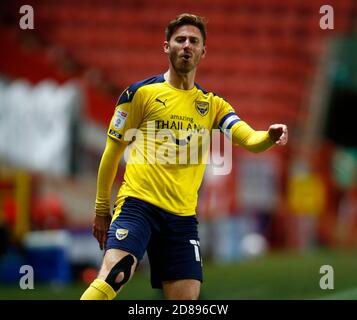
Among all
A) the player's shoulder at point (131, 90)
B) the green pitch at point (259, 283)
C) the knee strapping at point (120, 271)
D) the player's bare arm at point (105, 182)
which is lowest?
the green pitch at point (259, 283)

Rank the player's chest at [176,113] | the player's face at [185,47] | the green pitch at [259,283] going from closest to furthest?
1. the player's face at [185,47]
2. the player's chest at [176,113]
3. the green pitch at [259,283]

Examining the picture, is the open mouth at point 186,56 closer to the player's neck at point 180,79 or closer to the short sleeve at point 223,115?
the player's neck at point 180,79

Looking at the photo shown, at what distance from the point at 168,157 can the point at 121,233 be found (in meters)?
0.58

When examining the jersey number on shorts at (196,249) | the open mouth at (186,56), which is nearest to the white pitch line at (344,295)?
the jersey number on shorts at (196,249)

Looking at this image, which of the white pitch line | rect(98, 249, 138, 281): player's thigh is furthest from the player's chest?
the white pitch line

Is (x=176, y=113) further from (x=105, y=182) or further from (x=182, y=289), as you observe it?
(x=182, y=289)

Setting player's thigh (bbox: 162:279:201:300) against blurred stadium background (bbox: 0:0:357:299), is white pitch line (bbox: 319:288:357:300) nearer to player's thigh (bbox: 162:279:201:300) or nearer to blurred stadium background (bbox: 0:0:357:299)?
blurred stadium background (bbox: 0:0:357:299)

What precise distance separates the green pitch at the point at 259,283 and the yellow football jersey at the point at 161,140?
461 cm

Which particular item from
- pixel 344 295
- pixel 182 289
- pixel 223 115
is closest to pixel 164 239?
pixel 182 289

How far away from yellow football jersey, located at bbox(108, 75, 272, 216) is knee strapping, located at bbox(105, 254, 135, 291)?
44 centimetres

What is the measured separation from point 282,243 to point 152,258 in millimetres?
14481

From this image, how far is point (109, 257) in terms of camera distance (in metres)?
5.86

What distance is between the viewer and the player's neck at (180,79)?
20.3ft

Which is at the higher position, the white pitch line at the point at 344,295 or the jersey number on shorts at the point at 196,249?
the jersey number on shorts at the point at 196,249
